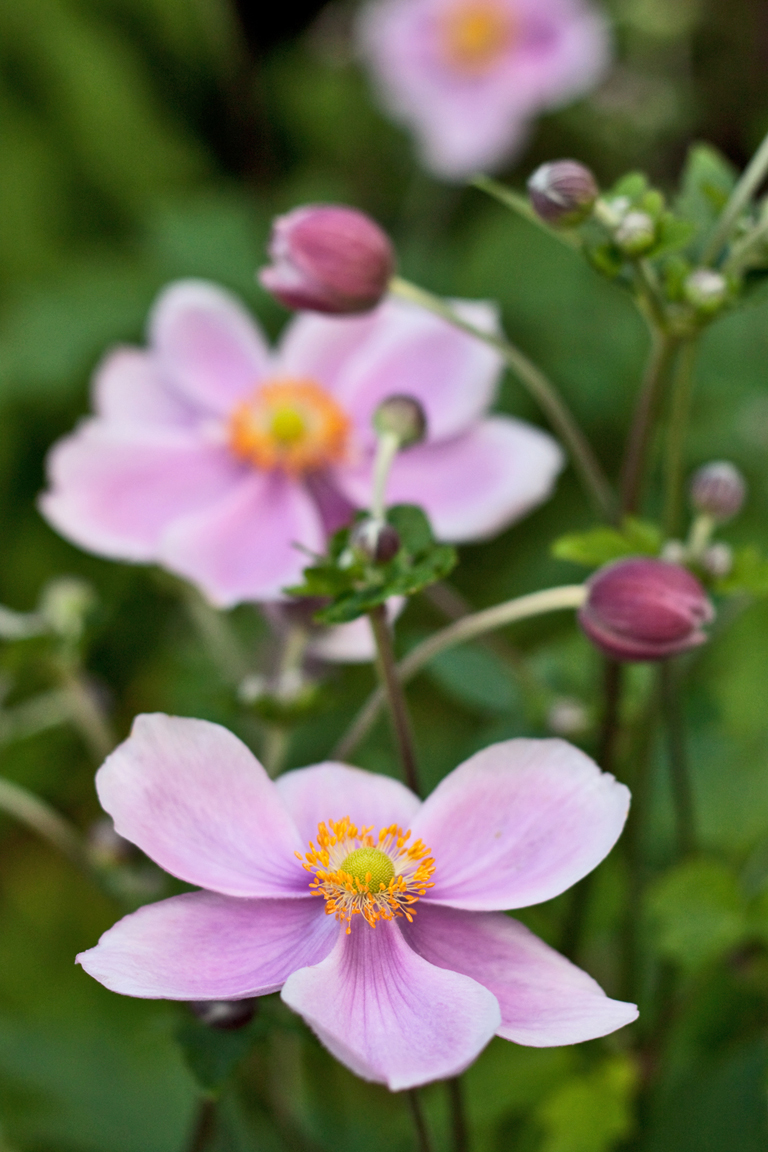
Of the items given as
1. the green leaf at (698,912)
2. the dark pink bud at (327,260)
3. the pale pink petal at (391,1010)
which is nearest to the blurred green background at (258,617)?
the green leaf at (698,912)

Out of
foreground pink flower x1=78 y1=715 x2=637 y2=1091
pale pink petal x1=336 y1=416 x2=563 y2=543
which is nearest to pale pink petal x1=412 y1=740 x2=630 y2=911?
foreground pink flower x1=78 y1=715 x2=637 y2=1091

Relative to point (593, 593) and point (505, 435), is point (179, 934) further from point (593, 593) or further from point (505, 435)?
point (505, 435)

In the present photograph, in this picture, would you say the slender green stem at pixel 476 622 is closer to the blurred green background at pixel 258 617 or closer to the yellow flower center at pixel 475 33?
the blurred green background at pixel 258 617

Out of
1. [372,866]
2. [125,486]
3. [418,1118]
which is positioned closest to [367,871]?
[372,866]

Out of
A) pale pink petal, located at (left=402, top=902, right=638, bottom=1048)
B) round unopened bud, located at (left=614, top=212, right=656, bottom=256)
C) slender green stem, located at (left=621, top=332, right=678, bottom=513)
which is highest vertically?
round unopened bud, located at (left=614, top=212, right=656, bottom=256)

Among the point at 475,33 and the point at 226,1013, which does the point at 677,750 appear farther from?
the point at 475,33

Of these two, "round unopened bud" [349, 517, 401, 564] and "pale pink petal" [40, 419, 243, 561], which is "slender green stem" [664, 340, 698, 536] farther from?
"pale pink petal" [40, 419, 243, 561]
